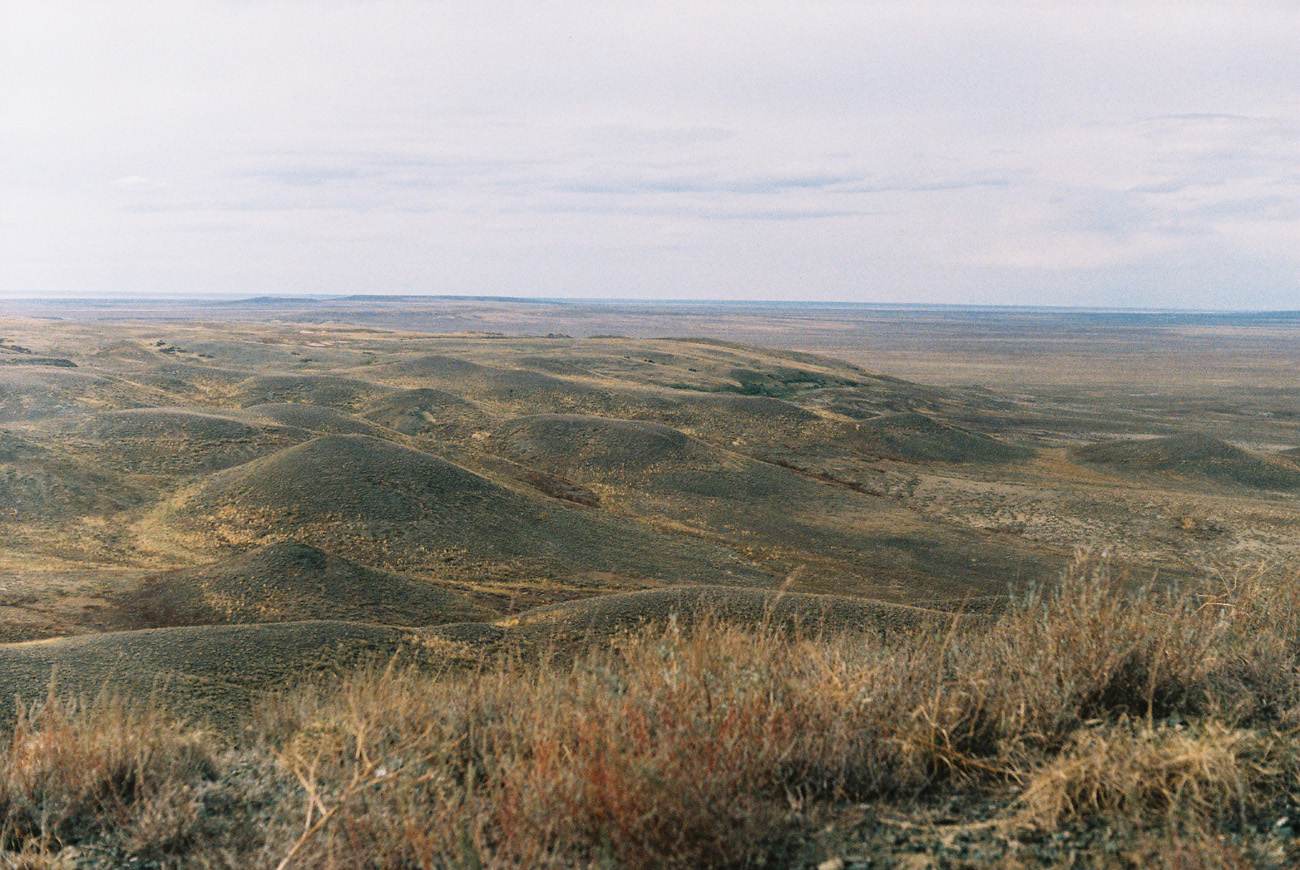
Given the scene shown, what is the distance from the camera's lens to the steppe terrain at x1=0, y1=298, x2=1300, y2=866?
11.6 meters

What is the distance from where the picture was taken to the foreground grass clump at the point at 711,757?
4.01 metres

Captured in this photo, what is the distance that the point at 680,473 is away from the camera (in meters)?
31.3

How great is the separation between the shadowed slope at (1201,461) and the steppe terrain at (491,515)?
18 cm

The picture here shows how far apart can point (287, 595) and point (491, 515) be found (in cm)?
831

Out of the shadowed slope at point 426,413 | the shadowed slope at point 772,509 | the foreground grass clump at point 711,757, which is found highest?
the foreground grass clump at point 711,757

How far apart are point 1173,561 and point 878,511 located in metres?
8.84

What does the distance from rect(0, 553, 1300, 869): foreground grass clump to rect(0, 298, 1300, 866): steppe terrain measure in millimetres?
1091

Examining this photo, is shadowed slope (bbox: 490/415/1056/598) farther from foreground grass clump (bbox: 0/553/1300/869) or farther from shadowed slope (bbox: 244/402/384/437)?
foreground grass clump (bbox: 0/553/1300/869)

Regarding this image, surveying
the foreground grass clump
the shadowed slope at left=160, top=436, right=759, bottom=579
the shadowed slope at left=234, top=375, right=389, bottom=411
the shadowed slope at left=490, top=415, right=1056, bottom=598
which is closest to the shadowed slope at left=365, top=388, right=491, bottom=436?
the shadowed slope at left=234, top=375, right=389, bottom=411

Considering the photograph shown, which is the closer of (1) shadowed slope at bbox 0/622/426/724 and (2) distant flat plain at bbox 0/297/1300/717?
(1) shadowed slope at bbox 0/622/426/724

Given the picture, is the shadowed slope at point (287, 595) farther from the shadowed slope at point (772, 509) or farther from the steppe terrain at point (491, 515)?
the shadowed slope at point (772, 509)

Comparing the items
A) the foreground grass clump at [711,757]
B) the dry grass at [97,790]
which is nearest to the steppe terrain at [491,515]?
the foreground grass clump at [711,757]

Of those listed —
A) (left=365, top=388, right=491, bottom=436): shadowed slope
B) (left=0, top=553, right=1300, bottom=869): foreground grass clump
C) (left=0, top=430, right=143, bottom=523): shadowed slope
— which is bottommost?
(left=0, top=430, right=143, bottom=523): shadowed slope

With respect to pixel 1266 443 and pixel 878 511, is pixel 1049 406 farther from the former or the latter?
pixel 878 511
